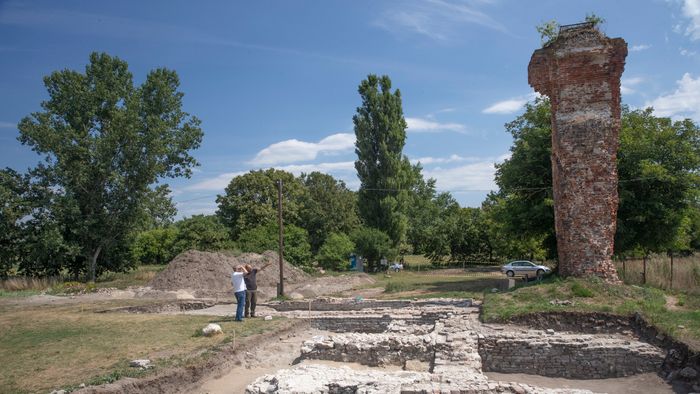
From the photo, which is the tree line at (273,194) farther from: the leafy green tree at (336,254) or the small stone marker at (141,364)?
the small stone marker at (141,364)

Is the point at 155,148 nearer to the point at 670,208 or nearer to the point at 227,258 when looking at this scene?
the point at 227,258

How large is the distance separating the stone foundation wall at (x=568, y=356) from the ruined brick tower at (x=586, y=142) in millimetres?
6822

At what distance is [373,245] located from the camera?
38.1 metres

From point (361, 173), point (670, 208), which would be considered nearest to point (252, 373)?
point (670, 208)

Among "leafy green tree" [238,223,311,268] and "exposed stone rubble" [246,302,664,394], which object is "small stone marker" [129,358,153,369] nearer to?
"exposed stone rubble" [246,302,664,394]

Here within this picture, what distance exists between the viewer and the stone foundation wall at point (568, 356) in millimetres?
10047

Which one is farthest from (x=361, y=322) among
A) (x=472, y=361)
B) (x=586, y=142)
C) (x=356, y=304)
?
(x=586, y=142)

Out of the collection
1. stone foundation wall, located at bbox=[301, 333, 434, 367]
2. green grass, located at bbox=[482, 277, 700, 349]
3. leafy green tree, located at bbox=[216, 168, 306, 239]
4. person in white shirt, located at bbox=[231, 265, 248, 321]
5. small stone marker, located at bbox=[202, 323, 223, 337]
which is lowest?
stone foundation wall, located at bbox=[301, 333, 434, 367]

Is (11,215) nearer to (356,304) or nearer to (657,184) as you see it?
(356,304)

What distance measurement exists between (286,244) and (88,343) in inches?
966

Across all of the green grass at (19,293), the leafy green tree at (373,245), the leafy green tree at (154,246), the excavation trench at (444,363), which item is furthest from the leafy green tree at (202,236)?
the excavation trench at (444,363)

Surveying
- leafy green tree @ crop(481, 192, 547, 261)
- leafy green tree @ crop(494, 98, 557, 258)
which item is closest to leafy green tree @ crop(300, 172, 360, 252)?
leafy green tree @ crop(481, 192, 547, 261)

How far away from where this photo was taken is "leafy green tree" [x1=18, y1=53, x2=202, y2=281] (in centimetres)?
3022

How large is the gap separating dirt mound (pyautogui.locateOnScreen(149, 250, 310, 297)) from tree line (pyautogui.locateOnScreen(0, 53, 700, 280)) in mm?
4814
